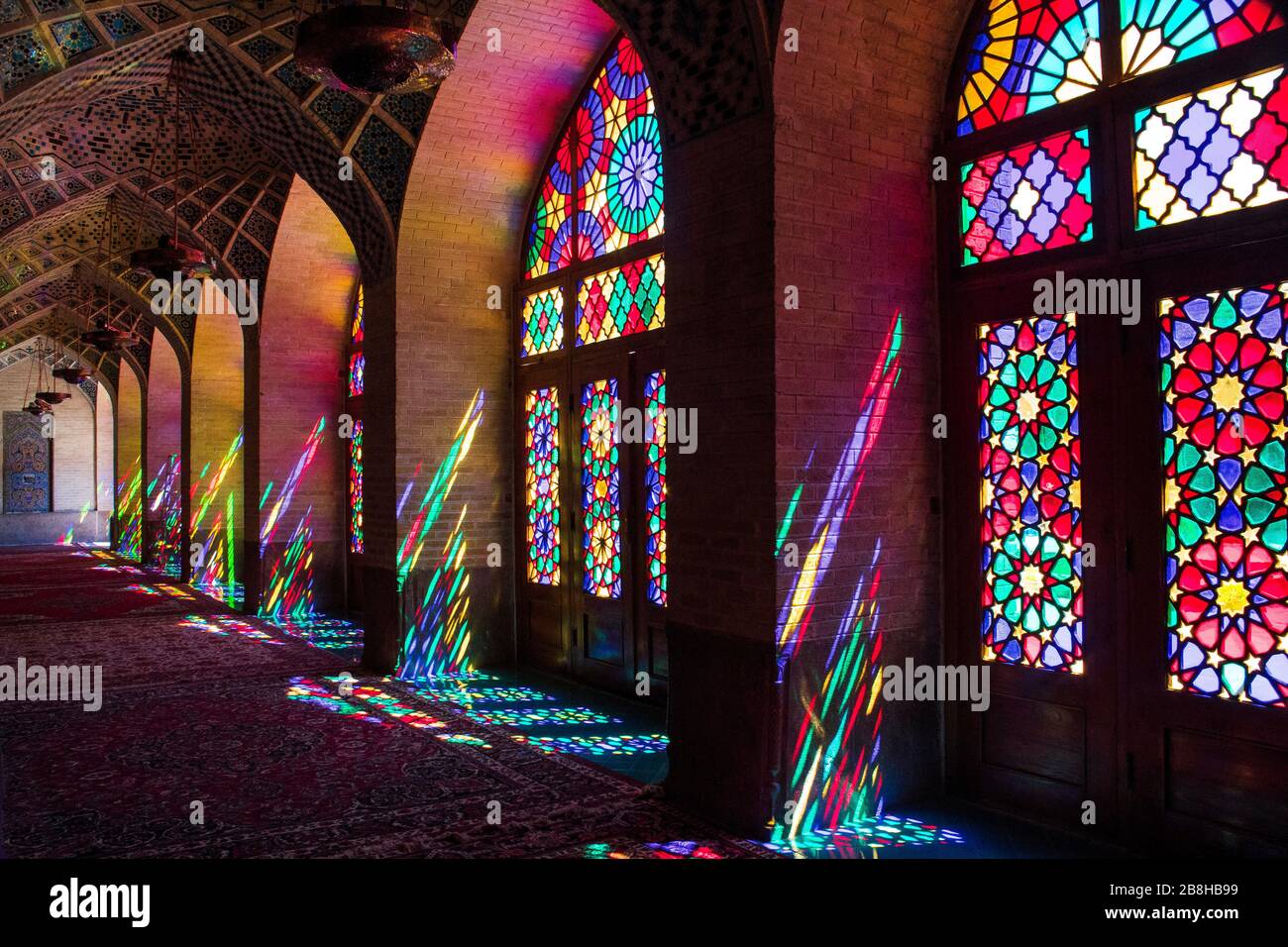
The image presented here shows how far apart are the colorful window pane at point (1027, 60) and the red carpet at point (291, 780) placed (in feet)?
9.99

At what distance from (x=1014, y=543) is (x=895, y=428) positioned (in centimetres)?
65

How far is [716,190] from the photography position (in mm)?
4094

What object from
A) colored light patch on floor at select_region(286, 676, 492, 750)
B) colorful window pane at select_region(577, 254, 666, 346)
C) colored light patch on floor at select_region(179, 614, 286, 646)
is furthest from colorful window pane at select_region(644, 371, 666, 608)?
colored light patch on floor at select_region(179, 614, 286, 646)

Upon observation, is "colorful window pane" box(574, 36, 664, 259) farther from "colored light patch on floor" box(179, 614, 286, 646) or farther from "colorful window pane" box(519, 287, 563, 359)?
"colored light patch on floor" box(179, 614, 286, 646)

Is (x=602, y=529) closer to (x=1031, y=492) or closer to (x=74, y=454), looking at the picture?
(x=1031, y=492)

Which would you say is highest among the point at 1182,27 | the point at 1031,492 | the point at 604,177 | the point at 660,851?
the point at 604,177

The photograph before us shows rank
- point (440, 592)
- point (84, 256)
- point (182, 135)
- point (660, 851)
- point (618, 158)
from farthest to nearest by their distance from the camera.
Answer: point (84, 256), point (182, 135), point (440, 592), point (618, 158), point (660, 851)

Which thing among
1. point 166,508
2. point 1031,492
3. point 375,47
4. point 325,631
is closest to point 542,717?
point 1031,492

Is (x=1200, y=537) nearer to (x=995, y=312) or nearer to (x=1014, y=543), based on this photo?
(x=1014, y=543)

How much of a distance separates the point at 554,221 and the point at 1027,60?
144 inches

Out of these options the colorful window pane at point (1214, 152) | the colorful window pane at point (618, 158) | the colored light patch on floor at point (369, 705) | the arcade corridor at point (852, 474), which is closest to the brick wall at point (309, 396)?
the arcade corridor at point (852, 474)

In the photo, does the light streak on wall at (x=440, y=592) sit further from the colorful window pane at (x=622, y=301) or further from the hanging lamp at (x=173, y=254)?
the hanging lamp at (x=173, y=254)

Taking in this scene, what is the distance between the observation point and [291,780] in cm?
455

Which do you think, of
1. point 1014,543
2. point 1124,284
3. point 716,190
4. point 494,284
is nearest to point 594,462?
point 494,284
